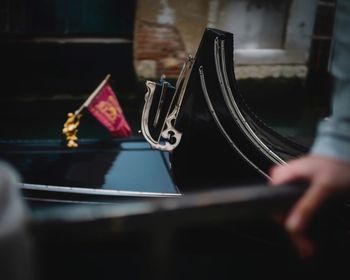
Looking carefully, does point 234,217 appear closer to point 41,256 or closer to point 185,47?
point 41,256

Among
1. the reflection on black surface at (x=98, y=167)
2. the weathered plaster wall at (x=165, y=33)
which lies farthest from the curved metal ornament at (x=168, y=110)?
the weathered plaster wall at (x=165, y=33)

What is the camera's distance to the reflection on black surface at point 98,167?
2.31 meters

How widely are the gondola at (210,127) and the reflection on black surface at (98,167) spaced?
15cm

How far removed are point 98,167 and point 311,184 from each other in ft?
6.13

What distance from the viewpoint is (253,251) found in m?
2.38

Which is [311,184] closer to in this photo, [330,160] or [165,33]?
[330,160]

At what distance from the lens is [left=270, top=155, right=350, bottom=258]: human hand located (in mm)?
634

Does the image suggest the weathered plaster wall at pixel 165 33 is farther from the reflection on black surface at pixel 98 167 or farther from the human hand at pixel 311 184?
the human hand at pixel 311 184

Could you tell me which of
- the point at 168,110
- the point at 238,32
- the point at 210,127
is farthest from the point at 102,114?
the point at 238,32

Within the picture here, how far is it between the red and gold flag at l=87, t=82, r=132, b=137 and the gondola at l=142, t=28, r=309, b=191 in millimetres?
365

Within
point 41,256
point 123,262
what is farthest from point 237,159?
point 41,256

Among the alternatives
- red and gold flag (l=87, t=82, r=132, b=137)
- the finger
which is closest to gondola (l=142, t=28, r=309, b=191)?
red and gold flag (l=87, t=82, r=132, b=137)

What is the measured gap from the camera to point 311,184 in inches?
25.3

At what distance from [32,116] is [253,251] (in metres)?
3.06
